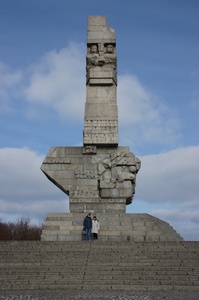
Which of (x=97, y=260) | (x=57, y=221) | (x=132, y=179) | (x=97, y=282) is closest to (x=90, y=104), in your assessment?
(x=132, y=179)

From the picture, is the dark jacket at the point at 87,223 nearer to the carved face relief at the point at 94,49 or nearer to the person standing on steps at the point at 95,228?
the person standing on steps at the point at 95,228

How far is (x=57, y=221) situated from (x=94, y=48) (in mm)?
8570

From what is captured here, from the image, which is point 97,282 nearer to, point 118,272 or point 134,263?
point 118,272

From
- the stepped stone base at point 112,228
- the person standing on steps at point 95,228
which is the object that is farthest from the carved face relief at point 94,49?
the person standing on steps at point 95,228

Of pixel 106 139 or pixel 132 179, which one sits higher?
pixel 106 139

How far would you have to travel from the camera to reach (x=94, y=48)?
20.3m

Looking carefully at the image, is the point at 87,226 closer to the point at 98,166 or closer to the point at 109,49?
the point at 98,166

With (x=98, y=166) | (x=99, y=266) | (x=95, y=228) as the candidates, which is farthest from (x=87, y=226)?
(x=99, y=266)

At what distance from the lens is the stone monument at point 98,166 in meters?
17.1

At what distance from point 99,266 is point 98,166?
25.8ft

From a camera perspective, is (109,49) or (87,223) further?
(109,49)

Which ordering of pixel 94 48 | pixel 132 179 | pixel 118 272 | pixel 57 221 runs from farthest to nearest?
1. pixel 94 48
2. pixel 132 179
3. pixel 57 221
4. pixel 118 272

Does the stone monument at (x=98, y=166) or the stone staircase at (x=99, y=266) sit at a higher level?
the stone monument at (x=98, y=166)

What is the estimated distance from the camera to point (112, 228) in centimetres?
1675
